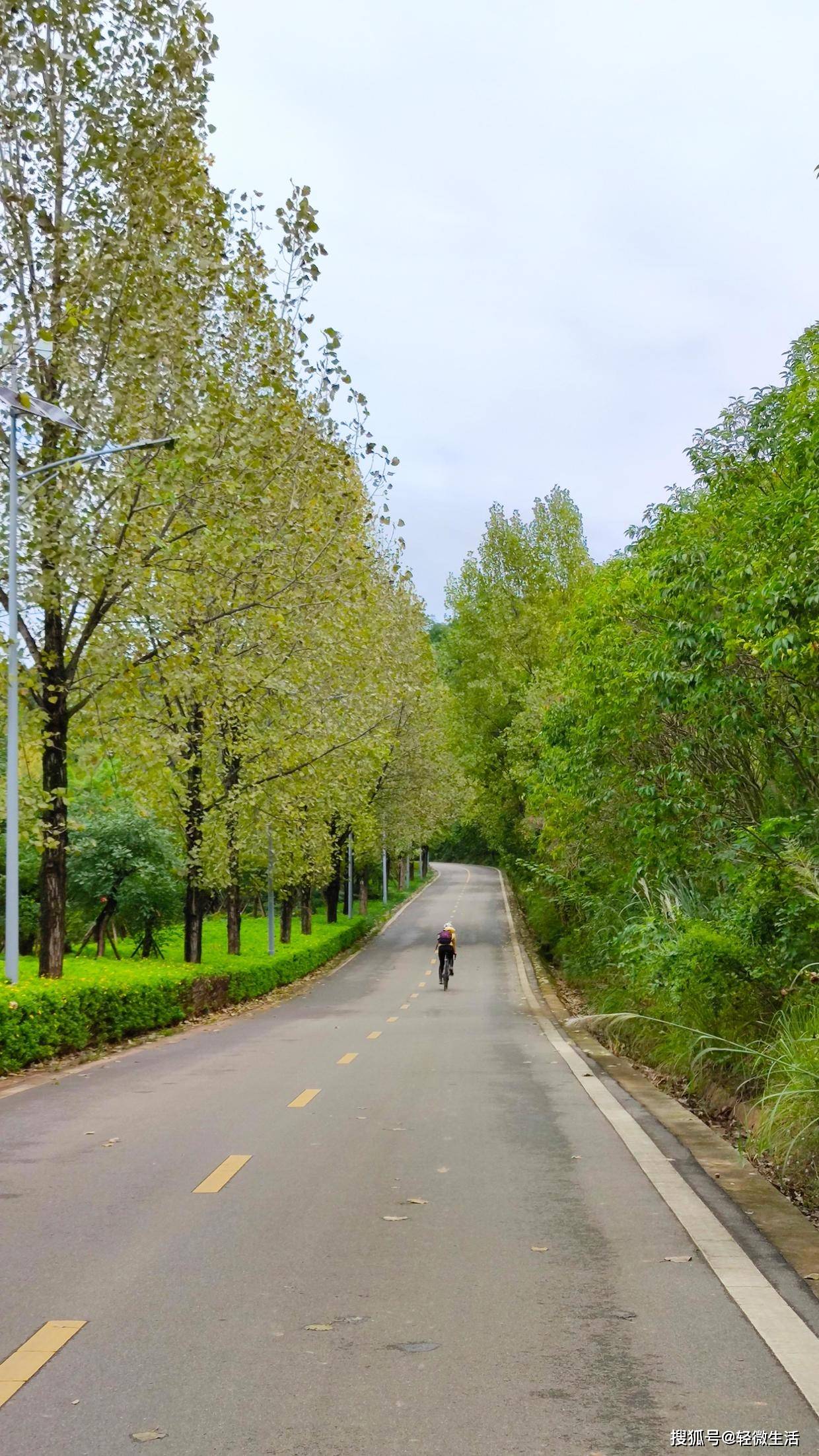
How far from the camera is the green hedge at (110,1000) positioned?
14.5 m

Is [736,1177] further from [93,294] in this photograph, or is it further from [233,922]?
[233,922]

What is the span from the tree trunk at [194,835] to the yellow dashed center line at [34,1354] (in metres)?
19.1

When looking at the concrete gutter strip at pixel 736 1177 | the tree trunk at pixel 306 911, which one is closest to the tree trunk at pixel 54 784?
the concrete gutter strip at pixel 736 1177

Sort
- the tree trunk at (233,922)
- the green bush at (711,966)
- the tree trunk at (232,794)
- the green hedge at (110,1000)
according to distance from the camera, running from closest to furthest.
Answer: the green bush at (711,966) < the green hedge at (110,1000) < the tree trunk at (232,794) < the tree trunk at (233,922)

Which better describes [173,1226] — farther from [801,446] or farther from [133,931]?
[133,931]

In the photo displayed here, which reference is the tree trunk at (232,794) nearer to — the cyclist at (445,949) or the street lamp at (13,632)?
the cyclist at (445,949)

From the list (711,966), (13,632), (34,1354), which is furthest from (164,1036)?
(34,1354)

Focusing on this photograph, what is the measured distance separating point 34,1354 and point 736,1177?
505 centimetres

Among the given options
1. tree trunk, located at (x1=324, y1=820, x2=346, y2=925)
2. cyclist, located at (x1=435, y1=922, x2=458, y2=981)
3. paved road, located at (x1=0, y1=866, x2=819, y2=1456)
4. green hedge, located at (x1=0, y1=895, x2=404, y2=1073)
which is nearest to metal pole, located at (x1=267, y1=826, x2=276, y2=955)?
green hedge, located at (x1=0, y1=895, x2=404, y2=1073)

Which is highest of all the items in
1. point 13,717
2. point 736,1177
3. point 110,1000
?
point 13,717

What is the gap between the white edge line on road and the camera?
481 centimetres

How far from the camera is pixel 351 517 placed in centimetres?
2317

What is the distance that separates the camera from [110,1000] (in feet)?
59.2

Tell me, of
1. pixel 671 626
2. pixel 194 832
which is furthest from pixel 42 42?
pixel 194 832
